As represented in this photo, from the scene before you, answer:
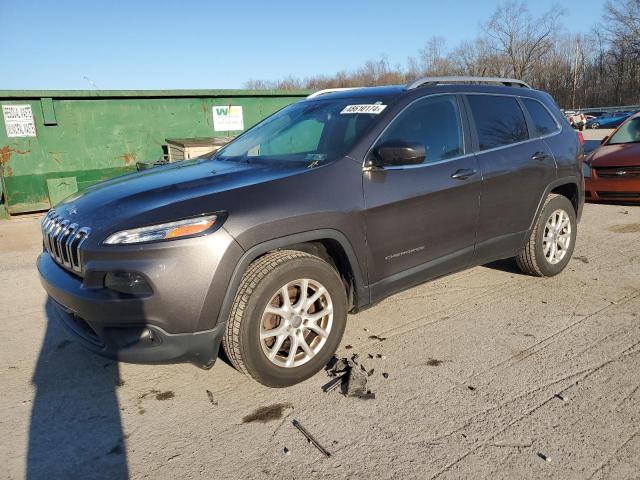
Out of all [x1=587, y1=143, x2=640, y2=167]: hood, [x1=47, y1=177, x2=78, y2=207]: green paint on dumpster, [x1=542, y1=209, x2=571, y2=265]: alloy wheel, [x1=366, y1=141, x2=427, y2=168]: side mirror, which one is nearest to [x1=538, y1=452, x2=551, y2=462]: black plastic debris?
[x1=366, y1=141, x2=427, y2=168]: side mirror

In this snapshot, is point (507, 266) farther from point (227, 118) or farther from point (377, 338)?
point (227, 118)

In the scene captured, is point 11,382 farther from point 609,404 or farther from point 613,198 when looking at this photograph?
point 613,198

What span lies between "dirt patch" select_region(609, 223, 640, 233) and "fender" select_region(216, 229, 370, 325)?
497 centimetres

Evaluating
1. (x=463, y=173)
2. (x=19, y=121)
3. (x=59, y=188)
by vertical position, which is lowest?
(x=59, y=188)

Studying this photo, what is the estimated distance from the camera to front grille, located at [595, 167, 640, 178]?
7.79m

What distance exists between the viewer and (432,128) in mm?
3662

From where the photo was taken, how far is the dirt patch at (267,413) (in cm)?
271

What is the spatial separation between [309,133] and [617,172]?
649cm

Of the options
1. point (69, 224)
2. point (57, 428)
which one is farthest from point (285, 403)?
point (69, 224)

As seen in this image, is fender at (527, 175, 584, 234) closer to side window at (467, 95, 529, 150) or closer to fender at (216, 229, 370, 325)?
side window at (467, 95, 529, 150)

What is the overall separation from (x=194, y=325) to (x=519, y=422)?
176 centimetres

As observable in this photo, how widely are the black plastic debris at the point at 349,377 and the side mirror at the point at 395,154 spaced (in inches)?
50.2

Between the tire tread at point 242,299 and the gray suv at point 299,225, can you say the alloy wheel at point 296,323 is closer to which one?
the gray suv at point 299,225

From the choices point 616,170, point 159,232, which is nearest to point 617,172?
point 616,170
